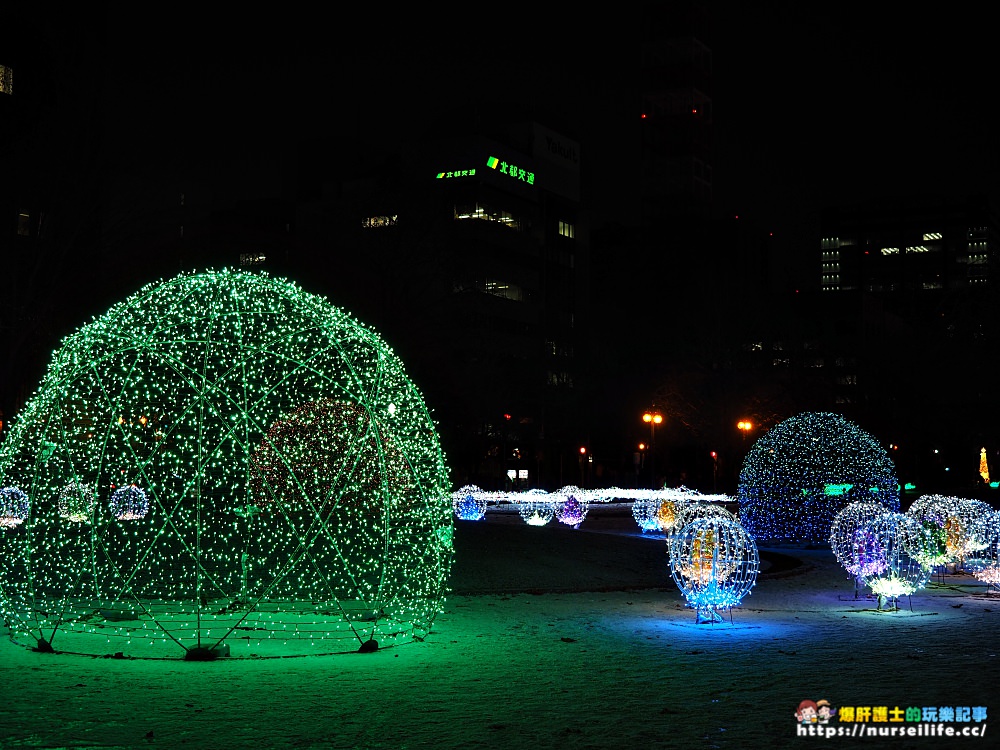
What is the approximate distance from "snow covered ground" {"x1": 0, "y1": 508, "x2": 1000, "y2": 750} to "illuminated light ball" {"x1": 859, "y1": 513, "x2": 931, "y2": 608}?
0.34 metres

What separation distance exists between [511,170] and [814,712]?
8390 centimetres

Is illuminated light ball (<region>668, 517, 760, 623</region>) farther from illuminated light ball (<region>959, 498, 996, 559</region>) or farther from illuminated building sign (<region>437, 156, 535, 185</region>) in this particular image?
illuminated building sign (<region>437, 156, 535, 185</region>)

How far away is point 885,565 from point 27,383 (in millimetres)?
22723

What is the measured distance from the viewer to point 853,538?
56.6 feet

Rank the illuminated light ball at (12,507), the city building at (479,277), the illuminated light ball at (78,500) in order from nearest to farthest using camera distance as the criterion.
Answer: the illuminated light ball at (78,500)
the illuminated light ball at (12,507)
the city building at (479,277)

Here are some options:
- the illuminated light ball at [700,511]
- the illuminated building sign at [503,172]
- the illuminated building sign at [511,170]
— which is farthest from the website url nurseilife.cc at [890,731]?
the illuminated building sign at [511,170]

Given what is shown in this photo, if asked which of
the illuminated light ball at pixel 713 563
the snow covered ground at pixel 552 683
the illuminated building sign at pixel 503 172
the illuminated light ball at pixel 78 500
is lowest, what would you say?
the snow covered ground at pixel 552 683

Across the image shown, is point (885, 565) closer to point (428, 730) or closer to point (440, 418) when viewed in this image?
point (428, 730)

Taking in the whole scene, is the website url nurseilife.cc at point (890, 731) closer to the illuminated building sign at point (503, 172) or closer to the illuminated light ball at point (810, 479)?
the illuminated light ball at point (810, 479)

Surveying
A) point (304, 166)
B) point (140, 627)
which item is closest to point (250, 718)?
point (140, 627)

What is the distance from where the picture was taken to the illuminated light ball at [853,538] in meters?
16.6

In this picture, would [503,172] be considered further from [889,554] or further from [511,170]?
[889,554]

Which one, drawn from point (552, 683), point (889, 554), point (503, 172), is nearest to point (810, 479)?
point (889, 554)

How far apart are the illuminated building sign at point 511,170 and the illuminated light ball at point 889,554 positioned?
2893 inches
